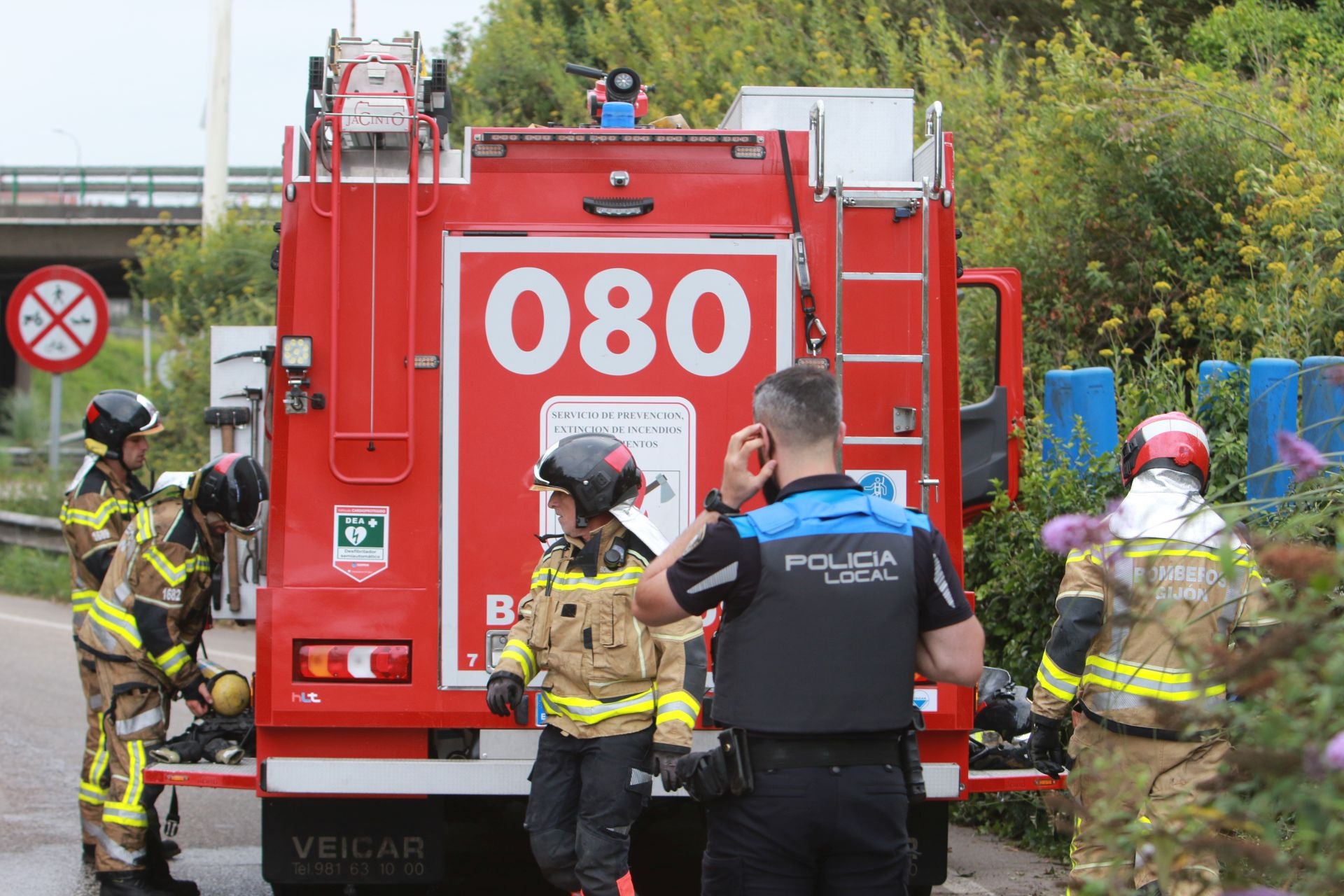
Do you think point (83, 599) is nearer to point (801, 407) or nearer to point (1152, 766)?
point (801, 407)

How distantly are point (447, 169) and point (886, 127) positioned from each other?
1.57m

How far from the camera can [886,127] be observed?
17.9ft

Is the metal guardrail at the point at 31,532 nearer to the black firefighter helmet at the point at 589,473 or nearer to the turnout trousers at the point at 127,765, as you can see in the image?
the turnout trousers at the point at 127,765

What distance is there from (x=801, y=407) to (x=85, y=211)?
3782 centimetres

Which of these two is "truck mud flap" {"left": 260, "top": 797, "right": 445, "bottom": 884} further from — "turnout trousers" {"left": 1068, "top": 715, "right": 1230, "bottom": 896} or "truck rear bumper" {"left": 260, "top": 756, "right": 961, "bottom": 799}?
"turnout trousers" {"left": 1068, "top": 715, "right": 1230, "bottom": 896}

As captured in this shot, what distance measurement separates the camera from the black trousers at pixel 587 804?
4.59m

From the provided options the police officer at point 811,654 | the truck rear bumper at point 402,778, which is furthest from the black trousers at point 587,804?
the police officer at point 811,654

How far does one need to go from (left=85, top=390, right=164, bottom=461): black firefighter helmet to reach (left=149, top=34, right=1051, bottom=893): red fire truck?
1.89 metres

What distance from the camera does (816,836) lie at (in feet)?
11.3

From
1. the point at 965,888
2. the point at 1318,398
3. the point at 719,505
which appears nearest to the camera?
the point at 719,505

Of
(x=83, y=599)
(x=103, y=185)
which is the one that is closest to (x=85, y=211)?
(x=103, y=185)

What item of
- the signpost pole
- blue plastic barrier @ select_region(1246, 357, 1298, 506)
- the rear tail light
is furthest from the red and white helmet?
the signpost pole

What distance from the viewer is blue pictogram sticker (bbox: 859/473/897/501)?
5.16m

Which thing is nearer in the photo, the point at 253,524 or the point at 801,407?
the point at 801,407
